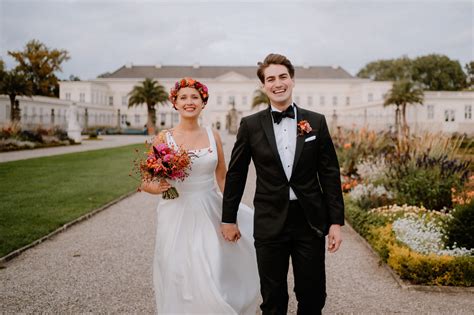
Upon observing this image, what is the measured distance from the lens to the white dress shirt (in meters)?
2.70

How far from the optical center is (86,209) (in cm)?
819

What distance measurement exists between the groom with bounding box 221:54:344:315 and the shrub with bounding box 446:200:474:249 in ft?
9.14

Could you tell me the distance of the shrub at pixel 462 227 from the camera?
15.8 feet

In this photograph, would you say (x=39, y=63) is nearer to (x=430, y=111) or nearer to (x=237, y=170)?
(x=430, y=111)

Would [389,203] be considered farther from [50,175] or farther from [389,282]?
[50,175]

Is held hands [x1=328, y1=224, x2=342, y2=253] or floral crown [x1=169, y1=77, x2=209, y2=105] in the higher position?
floral crown [x1=169, y1=77, x2=209, y2=105]

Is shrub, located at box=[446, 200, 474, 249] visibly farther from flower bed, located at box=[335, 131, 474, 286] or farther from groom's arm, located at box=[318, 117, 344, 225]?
groom's arm, located at box=[318, 117, 344, 225]

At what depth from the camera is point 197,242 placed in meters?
3.26

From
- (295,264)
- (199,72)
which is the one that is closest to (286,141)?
(295,264)

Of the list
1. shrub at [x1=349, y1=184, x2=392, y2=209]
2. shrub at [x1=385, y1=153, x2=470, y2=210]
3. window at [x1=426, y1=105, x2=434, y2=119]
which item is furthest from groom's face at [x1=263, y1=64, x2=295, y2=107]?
window at [x1=426, y1=105, x2=434, y2=119]

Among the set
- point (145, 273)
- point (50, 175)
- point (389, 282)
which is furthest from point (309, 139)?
point (50, 175)

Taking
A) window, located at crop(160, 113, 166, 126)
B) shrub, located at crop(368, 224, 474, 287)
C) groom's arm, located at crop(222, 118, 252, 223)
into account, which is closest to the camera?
groom's arm, located at crop(222, 118, 252, 223)

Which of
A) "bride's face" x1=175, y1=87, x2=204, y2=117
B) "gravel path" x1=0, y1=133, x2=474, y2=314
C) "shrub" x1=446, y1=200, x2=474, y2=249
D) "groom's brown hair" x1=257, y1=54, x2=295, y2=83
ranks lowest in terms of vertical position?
"gravel path" x1=0, y1=133, x2=474, y2=314

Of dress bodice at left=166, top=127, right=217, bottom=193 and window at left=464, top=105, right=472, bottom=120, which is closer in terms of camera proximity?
dress bodice at left=166, top=127, right=217, bottom=193
